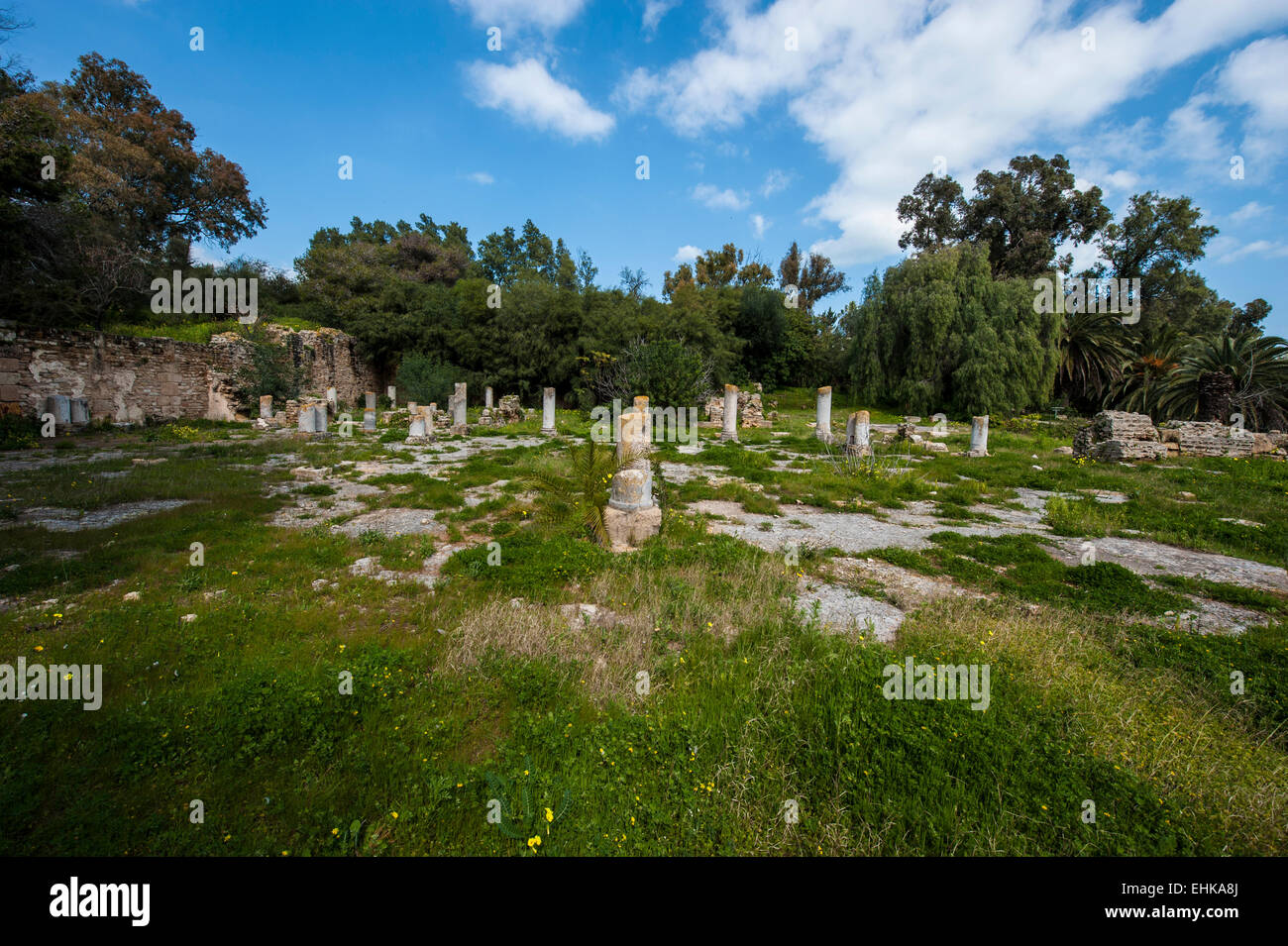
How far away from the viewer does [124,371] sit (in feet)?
54.9

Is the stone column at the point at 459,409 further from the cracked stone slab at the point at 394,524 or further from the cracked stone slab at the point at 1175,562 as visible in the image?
the cracked stone slab at the point at 1175,562

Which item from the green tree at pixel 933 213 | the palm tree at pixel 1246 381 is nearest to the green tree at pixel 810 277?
the green tree at pixel 933 213

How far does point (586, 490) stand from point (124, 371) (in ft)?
66.9

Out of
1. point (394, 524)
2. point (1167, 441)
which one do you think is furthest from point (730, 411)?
point (1167, 441)

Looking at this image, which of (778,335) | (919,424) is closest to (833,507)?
(919,424)

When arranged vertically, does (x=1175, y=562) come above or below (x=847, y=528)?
below

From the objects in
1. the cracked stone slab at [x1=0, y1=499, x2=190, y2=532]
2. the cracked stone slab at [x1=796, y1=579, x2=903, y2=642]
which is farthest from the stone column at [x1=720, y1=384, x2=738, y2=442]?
the cracked stone slab at [x1=0, y1=499, x2=190, y2=532]

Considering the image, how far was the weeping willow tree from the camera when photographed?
918 inches

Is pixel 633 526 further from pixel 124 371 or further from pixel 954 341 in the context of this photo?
pixel 954 341

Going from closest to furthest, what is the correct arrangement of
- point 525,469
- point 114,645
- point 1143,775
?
A: 1. point 1143,775
2. point 114,645
3. point 525,469

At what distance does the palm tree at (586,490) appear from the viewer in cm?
650
